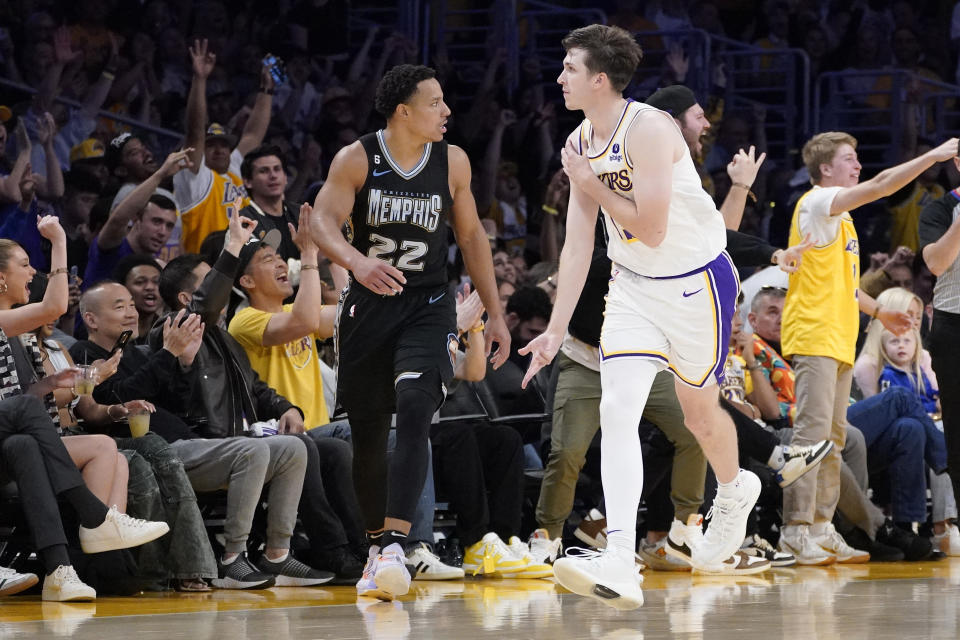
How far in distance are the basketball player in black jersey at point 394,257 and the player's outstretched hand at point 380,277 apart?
6 cm

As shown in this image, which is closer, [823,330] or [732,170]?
[732,170]

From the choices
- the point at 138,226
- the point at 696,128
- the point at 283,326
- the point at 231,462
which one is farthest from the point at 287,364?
the point at 696,128

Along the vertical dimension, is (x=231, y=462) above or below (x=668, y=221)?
below

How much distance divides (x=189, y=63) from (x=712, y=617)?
6.38 metres

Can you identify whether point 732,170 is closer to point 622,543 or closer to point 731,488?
point 731,488

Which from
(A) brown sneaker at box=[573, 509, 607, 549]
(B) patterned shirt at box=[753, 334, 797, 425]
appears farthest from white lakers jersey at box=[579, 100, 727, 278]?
(B) patterned shirt at box=[753, 334, 797, 425]

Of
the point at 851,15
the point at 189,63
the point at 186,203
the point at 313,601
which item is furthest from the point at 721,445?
the point at 851,15

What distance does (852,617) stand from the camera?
4012mm

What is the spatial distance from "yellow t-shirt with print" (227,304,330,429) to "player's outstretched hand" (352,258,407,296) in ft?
5.23

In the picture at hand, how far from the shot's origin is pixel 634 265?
4.28 meters

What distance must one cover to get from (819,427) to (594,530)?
1.17m

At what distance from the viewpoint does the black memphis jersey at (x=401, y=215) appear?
4.91 meters

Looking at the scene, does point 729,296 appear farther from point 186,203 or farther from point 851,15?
point 851,15

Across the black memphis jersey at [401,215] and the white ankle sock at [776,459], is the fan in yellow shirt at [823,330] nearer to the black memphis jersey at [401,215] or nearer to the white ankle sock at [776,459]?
the white ankle sock at [776,459]
